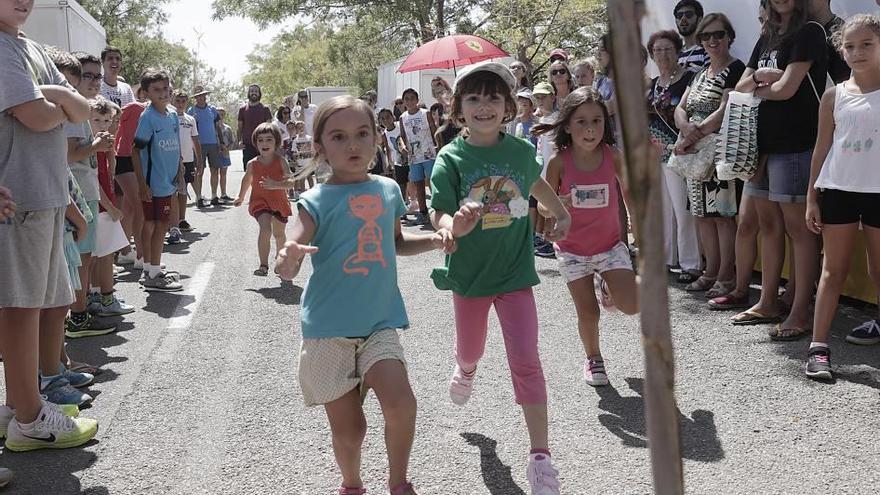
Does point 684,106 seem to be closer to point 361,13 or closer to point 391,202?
point 391,202

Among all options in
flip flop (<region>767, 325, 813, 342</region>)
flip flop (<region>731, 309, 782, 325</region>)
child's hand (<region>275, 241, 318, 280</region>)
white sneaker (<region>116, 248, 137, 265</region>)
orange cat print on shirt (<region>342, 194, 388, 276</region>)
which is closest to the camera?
child's hand (<region>275, 241, 318, 280</region>)

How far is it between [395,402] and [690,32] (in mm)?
5285

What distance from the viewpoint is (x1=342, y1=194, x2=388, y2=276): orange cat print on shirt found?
10.4 feet

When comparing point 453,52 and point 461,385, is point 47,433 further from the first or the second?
point 453,52

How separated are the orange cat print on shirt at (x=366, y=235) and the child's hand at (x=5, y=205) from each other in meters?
1.46

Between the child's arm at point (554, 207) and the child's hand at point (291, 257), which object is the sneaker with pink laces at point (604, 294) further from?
the child's hand at point (291, 257)

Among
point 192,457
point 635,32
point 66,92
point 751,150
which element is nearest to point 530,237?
point 192,457

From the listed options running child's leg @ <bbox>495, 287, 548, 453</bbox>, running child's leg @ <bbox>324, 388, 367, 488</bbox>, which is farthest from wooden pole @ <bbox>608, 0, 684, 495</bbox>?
running child's leg @ <bbox>495, 287, 548, 453</bbox>

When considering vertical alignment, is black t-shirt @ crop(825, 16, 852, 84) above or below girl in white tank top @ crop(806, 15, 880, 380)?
above

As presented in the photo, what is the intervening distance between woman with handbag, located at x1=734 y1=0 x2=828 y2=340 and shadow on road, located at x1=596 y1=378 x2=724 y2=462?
152 centimetres

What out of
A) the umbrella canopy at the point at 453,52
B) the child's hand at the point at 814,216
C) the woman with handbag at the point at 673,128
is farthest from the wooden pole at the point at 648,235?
the umbrella canopy at the point at 453,52

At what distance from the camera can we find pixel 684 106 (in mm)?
6848

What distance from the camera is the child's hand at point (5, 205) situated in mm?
3514

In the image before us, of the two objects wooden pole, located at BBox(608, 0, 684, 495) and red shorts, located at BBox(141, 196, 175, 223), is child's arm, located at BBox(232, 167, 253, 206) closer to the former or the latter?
red shorts, located at BBox(141, 196, 175, 223)
